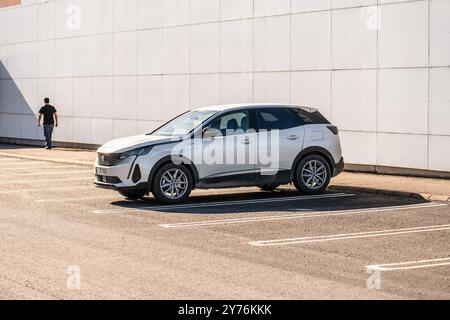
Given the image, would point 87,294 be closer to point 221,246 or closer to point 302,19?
point 221,246

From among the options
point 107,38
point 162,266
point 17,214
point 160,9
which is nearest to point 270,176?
point 17,214

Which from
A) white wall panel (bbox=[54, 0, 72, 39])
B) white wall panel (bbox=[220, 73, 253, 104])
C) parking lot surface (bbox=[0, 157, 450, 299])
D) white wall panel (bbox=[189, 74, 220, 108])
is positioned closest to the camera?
parking lot surface (bbox=[0, 157, 450, 299])

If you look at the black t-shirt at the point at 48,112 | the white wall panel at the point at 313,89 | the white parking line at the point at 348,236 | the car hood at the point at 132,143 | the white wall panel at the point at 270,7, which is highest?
the white wall panel at the point at 270,7

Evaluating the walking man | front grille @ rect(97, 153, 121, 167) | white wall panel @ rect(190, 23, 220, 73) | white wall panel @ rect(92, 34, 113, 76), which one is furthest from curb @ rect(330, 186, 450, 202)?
the walking man

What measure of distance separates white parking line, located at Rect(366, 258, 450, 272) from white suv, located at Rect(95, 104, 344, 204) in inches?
248

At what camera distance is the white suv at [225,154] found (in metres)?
16.1

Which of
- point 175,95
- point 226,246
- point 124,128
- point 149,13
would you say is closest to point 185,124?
point 226,246

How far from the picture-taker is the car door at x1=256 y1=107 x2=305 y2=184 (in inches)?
663

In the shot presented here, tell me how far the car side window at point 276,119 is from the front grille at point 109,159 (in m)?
2.58

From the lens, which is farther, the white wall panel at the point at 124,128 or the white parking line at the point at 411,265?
the white wall panel at the point at 124,128

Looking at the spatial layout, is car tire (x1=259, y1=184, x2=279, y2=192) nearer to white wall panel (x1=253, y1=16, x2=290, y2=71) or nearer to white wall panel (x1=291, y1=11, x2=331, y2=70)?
white wall panel (x1=291, y1=11, x2=331, y2=70)

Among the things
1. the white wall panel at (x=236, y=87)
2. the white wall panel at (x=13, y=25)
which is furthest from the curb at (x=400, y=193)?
the white wall panel at (x=13, y=25)

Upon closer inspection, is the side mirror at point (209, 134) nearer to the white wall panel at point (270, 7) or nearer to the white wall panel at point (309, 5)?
the white wall panel at point (309, 5)
